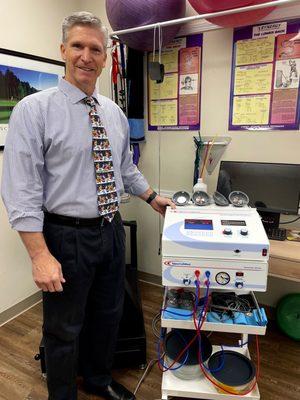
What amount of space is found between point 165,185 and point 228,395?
4.76ft

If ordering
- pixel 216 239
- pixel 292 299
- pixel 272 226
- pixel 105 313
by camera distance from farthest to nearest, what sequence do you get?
pixel 292 299 → pixel 272 226 → pixel 105 313 → pixel 216 239

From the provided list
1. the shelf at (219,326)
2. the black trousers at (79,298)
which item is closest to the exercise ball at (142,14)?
the black trousers at (79,298)

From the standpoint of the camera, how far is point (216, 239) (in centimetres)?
116

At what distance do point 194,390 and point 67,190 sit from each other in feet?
3.39

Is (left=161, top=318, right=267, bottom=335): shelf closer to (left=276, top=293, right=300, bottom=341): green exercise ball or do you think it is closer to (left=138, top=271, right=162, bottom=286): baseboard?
(left=276, top=293, right=300, bottom=341): green exercise ball

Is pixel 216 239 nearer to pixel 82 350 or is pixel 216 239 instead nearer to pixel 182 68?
pixel 82 350

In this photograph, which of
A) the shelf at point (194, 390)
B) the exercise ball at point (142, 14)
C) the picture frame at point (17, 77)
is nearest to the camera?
the shelf at point (194, 390)

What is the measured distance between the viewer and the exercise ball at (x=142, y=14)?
165 cm

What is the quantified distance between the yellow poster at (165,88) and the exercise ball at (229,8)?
1.79 ft

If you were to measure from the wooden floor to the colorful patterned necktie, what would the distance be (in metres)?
0.98

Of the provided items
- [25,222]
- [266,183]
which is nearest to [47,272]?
[25,222]

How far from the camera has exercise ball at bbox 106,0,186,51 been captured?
165 centimetres

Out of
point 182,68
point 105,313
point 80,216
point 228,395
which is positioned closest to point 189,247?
point 80,216

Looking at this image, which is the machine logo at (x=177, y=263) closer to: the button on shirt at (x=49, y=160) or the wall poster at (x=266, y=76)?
the button on shirt at (x=49, y=160)
